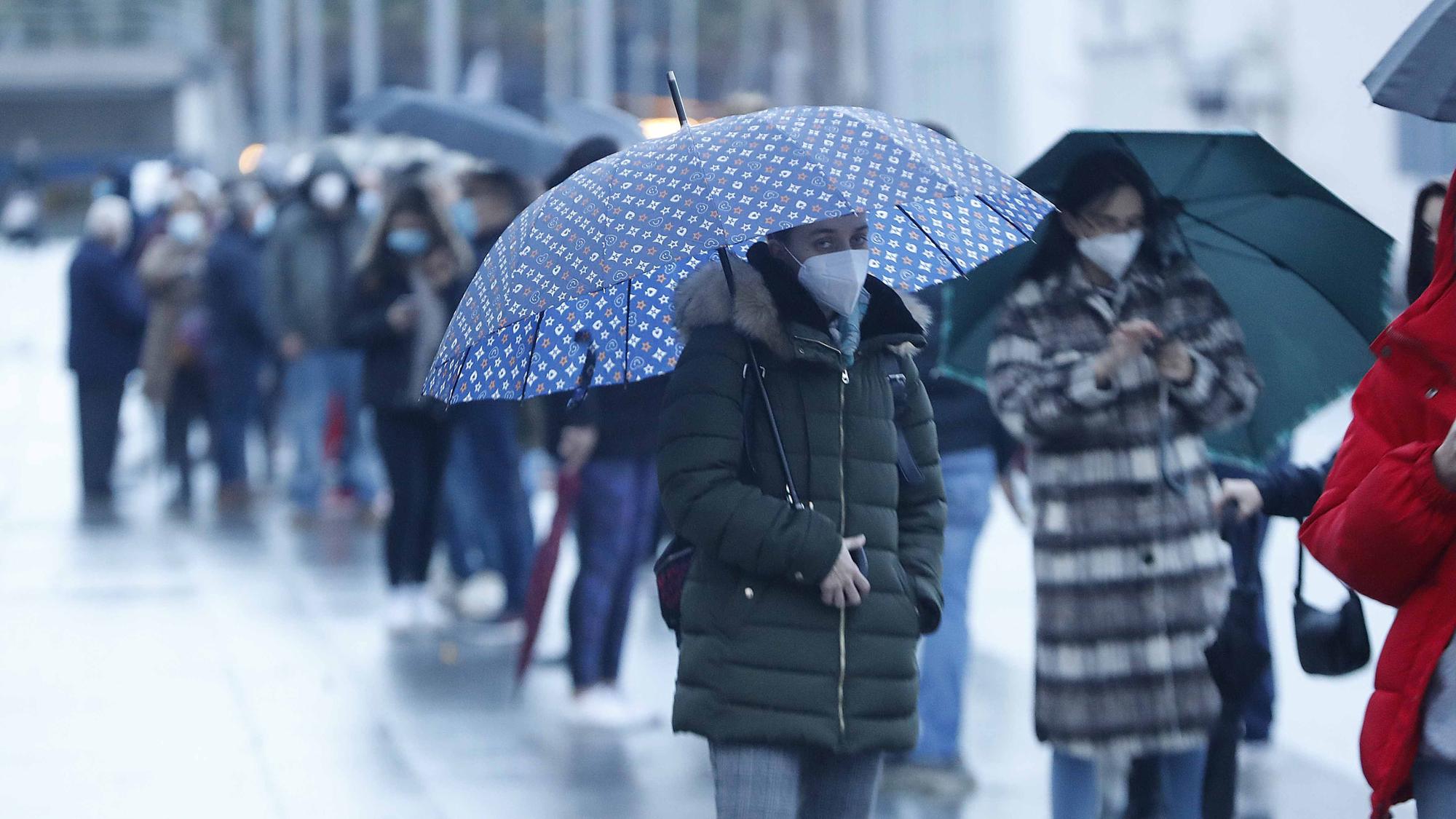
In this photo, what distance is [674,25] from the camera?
257ft

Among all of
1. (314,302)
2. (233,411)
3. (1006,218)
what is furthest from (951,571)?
(233,411)

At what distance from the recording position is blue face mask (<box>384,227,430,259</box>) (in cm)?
864

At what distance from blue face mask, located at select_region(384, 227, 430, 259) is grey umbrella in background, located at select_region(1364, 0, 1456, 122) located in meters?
5.91

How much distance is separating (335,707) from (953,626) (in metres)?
2.57

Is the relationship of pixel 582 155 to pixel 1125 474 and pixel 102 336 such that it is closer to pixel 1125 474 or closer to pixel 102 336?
pixel 1125 474

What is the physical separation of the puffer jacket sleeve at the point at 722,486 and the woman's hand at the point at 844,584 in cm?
2

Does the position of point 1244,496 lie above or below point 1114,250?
below

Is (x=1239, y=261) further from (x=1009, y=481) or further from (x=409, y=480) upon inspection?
(x=409, y=480)

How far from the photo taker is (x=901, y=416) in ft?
13.6

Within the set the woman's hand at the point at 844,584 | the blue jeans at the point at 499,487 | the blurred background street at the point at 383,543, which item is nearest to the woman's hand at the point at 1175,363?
the blurred background street at the point at 383,543

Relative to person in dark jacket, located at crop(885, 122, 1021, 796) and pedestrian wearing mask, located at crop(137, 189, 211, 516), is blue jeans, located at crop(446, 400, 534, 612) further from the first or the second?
pedestrian wearing mask, located at crop(137, 189, 211, 516)

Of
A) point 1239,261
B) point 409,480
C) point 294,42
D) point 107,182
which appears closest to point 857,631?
point 1239,261

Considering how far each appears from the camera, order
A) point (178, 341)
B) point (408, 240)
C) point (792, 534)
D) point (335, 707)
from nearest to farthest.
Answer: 1. point (792, 534)
2. point (335, 707)
3. point (408, 240)
4. point (178, 341)

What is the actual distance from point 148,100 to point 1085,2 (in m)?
54.4
